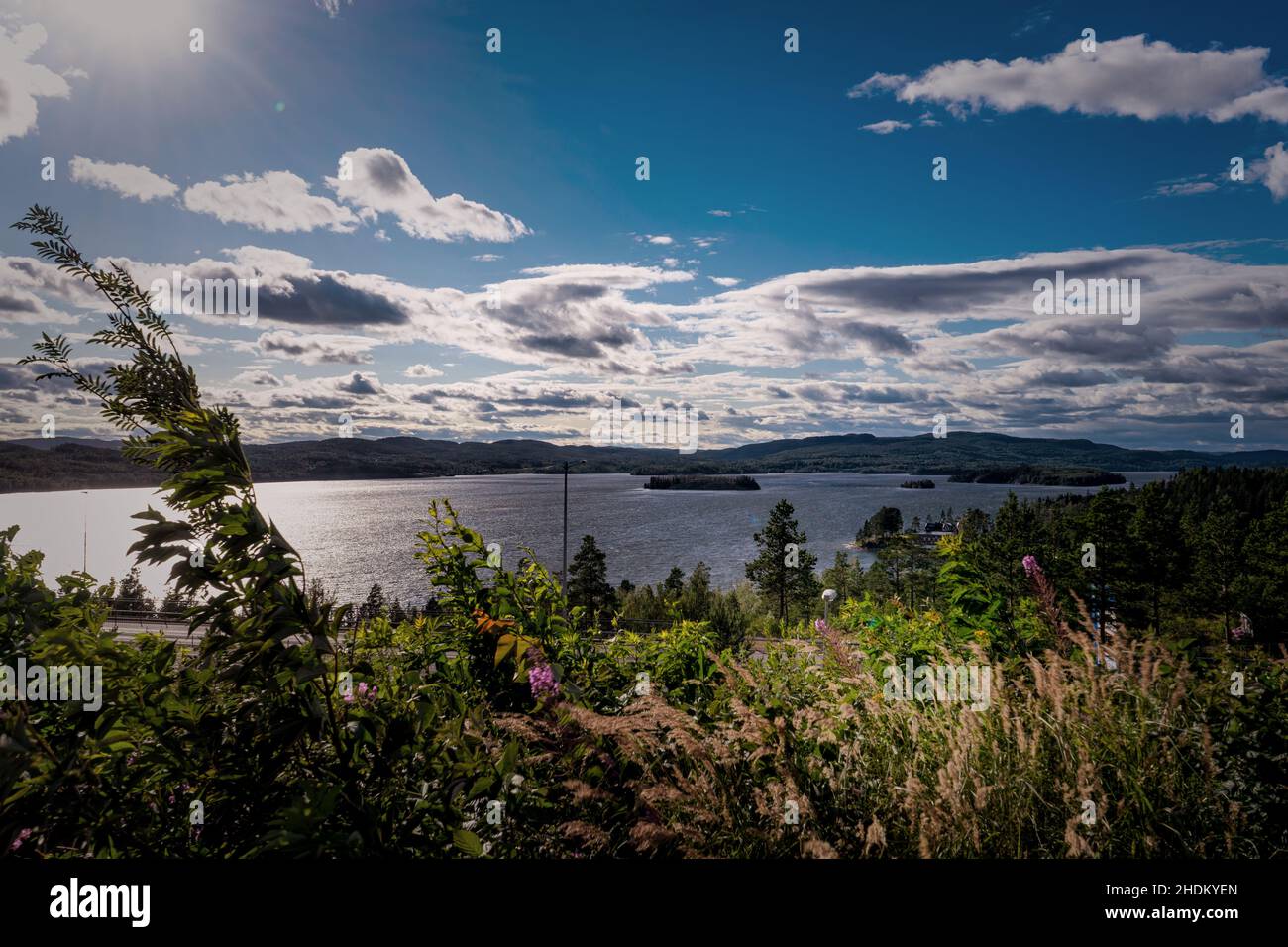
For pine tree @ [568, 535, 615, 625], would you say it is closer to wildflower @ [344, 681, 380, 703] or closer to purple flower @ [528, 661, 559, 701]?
wildflower @ [344, 681, 380, 703]

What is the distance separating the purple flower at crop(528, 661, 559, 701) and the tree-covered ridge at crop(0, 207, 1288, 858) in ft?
0.03

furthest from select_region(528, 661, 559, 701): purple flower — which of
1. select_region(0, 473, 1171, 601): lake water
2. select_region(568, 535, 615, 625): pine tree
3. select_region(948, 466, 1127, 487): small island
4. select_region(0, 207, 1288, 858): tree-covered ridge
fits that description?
select_region(948, 466, 1127, 487): small island

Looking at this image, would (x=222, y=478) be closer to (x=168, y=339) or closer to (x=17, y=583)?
(x=168, y=339)

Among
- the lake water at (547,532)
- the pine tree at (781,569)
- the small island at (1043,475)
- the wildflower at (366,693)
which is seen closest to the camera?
the wildflower at (366,693)

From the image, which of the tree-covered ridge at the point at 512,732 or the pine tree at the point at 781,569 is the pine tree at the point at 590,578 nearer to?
the pine tree at the point at 781,569

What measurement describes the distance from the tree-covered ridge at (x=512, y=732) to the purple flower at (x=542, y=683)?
10 mm

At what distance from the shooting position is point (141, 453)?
174cm

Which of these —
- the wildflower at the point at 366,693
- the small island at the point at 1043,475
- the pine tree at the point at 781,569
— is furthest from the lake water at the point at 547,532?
the wildflower at the point at 366,693

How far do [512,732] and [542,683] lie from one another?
265mm

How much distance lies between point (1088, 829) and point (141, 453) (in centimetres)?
325

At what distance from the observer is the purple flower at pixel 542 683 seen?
2.48 m
